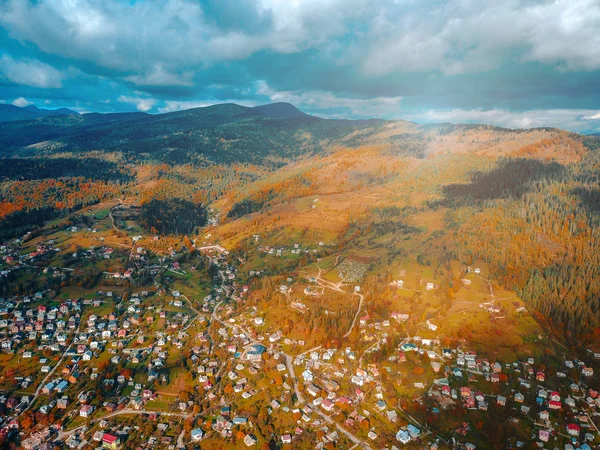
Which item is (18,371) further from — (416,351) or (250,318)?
(416,351)

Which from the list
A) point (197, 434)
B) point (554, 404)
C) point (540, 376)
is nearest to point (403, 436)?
point (554, 404)

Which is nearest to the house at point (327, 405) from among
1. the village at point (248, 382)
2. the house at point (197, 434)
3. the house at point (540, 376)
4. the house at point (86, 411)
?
the village at point (248, 382)

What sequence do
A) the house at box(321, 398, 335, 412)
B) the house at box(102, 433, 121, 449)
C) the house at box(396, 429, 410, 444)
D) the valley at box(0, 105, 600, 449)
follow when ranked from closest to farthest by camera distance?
the house at box(102, 433, 121, 449), the house at box(396, 429, 410, 444), the valley at box(0, 105, 600, 449), the house at box(321, 398, 335, 412)

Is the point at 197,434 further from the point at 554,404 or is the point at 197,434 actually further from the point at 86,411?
the point at 554,404

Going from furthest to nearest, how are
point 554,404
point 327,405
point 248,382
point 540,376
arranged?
point 248,382 < point 540,376 < point 327,405 < point 554,404

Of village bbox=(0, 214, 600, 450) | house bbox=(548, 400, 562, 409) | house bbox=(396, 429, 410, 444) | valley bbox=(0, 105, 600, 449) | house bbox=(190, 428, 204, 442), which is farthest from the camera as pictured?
house bbox=(548, 400, 562, 409)

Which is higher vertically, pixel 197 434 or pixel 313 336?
pixel 197 434

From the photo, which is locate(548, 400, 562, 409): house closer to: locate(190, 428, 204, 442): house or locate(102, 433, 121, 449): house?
locate(190, 428, 204, 442): house

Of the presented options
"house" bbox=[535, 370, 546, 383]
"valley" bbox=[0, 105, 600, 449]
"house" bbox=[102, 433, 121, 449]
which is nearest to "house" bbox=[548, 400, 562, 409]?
"valley" bbox=[0, 105, 600, 449]

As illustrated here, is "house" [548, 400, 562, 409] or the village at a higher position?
the village

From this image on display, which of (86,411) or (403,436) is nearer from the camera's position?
(403,436)

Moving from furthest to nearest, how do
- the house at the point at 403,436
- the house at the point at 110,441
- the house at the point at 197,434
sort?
the house at the point at 197,434, the house at the point at 403,436, the house at the point at 110,441

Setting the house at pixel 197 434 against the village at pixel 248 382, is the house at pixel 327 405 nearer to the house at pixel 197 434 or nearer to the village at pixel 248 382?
the village at pixel 248 382
